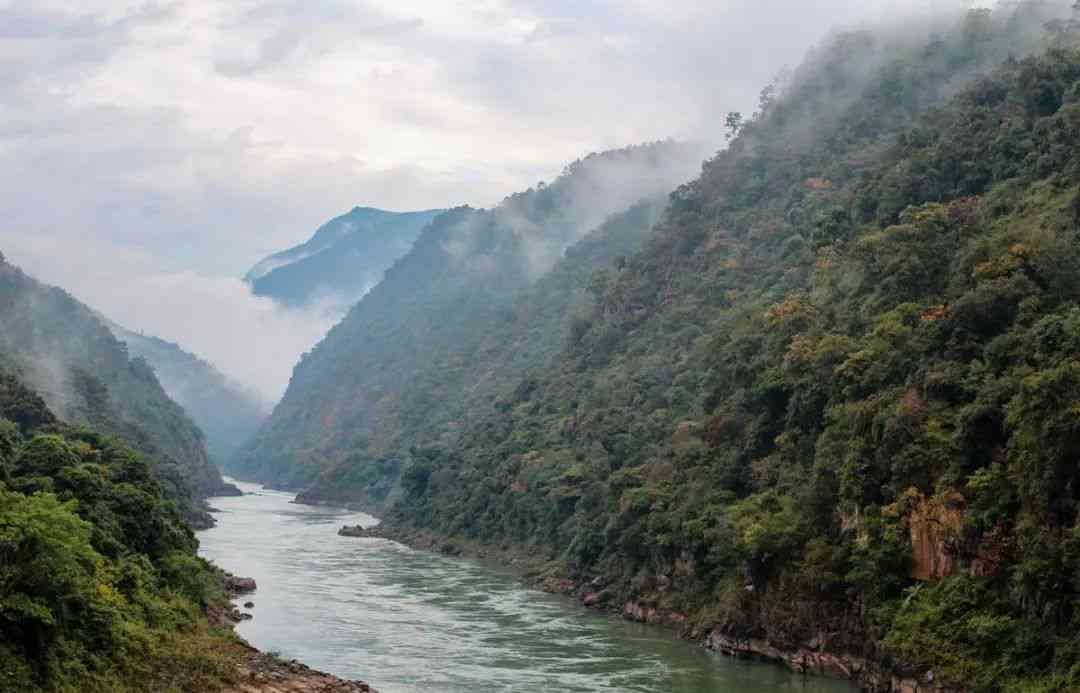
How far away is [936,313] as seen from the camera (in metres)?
42.9

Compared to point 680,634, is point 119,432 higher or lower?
higher

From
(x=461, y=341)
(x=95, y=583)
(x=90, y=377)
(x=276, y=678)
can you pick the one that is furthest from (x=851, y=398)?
(x=461, y=341)

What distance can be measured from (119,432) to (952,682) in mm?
78314

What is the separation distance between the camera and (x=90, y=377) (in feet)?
345

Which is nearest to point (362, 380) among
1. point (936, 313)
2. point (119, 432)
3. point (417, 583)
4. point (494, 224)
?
point (494, 224)

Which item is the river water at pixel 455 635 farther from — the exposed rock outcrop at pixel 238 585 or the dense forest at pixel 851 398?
the dense forest at pixel 851 398

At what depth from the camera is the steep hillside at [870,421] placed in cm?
3378

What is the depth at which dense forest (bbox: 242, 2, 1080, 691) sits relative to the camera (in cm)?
3416

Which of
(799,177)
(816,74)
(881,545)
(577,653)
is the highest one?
(816,74)

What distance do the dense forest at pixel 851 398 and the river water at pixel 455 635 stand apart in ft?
9.06

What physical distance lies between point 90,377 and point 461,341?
62.0 metres

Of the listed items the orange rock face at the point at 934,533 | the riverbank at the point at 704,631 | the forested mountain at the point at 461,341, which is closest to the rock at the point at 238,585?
the riverbank at the point at 704,631

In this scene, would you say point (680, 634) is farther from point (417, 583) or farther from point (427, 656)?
point (417, 583)

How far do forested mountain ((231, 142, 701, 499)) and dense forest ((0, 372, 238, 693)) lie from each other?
79222mm
